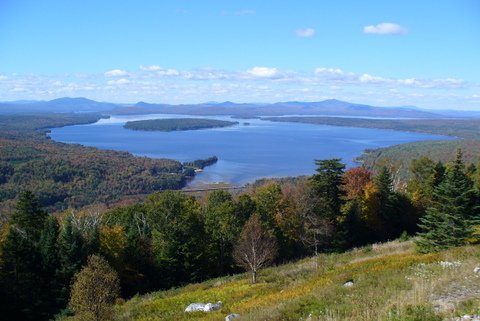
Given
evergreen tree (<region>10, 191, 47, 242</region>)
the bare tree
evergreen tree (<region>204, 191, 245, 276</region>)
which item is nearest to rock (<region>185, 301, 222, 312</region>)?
the bare tree

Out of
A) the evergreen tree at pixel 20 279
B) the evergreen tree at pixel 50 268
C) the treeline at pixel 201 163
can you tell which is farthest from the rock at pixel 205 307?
the treeline at pixel 201 163

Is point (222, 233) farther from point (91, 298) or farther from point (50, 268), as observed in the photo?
point (91, 298)

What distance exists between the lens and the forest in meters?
22.0

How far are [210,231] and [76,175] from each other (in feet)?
298

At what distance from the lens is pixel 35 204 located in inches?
1188

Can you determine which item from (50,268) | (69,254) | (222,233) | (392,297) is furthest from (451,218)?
(50,268)

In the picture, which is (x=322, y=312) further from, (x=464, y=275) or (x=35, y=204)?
(x=35, y=204)

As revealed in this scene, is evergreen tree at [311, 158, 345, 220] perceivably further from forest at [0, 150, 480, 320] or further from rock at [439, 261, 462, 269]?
rock at [439, 261, 462, 269]

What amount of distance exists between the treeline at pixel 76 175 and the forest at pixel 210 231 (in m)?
53.8

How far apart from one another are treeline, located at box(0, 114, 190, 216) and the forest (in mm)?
53835

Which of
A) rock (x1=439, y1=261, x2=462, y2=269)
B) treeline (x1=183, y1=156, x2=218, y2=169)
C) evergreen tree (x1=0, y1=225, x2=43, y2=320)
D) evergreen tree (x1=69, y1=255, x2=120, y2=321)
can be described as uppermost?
rock (x1=439, y1=261, x2=462, y2=269)

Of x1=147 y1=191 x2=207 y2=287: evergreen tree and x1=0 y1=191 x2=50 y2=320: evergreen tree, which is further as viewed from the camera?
x1=147 y1=191 x2=207 y2=287: evergreen tree

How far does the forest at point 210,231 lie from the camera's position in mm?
21969

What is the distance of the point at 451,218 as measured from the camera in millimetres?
19438
